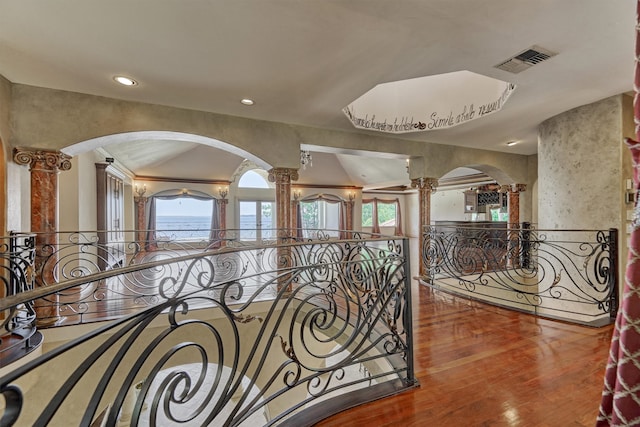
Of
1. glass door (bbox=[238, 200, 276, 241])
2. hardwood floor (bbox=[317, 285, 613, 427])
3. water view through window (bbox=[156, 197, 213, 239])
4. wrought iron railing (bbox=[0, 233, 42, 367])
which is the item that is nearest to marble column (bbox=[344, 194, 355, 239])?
glass door (bbox=[238, 200, 276, 241])

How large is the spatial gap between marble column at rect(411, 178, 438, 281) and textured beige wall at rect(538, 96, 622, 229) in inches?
70.8

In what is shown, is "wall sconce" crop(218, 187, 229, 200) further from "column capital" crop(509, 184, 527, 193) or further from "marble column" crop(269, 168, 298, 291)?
"column capital" crop(509, 184, 527, 193)

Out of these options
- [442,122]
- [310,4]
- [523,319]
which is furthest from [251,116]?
[523,319]

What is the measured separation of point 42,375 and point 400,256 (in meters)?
4.05

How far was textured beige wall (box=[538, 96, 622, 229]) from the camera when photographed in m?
3.84

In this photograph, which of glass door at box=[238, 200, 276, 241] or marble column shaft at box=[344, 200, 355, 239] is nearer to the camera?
glass door at box=[238, 200, 276, 241]

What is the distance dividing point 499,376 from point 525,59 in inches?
109

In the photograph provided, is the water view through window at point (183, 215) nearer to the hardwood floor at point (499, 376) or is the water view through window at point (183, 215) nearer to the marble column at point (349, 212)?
the marble column at point (349, 212)

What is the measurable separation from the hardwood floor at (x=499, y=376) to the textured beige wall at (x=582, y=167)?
5.79 ft

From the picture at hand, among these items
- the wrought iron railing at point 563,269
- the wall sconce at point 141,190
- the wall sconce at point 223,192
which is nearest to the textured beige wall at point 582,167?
the wrought iron railing at point 563,269

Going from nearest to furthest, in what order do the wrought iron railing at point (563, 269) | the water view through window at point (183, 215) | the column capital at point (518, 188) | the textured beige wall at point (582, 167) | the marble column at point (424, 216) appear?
the wrought iron railing at point (563, 269) < the textured beige wall at point (582, 167) < the marble column at point (424, 216) < the column capital at point (518, 188) < the water view through window at point (183, 215)

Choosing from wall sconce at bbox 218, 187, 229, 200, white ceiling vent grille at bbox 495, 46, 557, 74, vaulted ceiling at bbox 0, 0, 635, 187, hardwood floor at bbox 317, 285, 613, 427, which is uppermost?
vaulted ceiling at bbox 0, 0, 635, 187

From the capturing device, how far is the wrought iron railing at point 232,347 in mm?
1049

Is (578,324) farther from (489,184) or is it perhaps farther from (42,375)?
(489,184)
